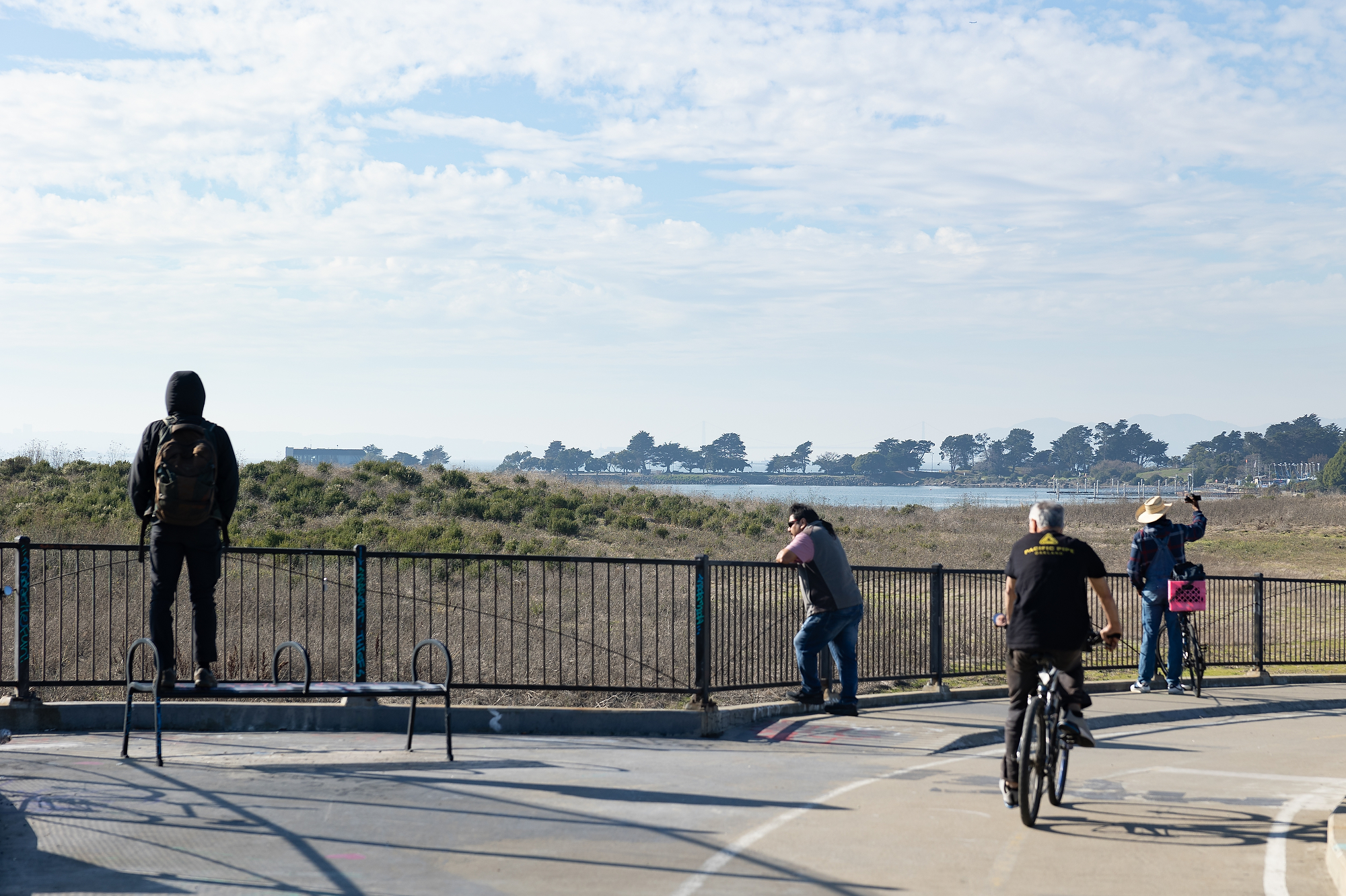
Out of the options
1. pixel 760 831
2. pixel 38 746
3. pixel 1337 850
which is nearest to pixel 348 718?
pixel 38 746

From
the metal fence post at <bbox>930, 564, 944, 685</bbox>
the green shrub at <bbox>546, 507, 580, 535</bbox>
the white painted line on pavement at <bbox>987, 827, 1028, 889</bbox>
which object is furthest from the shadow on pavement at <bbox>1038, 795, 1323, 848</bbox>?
the green shrub at <bbox>546, 507, 580, 535</bbox>

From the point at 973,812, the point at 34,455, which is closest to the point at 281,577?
the point at 973,812

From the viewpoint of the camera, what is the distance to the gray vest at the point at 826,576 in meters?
11.1

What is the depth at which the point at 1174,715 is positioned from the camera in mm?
12648

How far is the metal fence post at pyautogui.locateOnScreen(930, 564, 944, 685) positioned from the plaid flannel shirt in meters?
2.17

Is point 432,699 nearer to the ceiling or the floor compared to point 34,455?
nearer to the floor

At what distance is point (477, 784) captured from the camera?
26.9 feet

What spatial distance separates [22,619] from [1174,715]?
1107cm

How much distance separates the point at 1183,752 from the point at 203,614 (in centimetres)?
814

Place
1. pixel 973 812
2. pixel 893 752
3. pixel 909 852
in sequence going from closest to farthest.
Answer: pixel 909 852 → pixel 973 812 → pixel 893 752

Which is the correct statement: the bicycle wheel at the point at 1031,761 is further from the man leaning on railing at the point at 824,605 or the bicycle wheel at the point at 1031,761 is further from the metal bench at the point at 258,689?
the metal bench at the point at 258,689

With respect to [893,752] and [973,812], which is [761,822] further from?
[893,752]

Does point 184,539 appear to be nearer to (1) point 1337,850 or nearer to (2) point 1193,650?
(1) point 1337,850

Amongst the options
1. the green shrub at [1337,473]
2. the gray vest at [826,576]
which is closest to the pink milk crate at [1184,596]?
the gray vest at [826,576]
